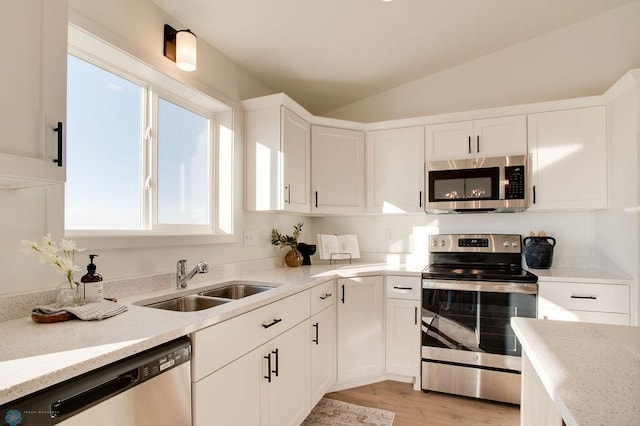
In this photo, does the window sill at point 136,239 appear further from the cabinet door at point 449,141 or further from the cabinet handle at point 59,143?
the cabinet door at point 449,141

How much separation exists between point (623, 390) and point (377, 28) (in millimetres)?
2373

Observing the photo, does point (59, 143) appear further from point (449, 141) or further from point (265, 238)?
point (449, 141)

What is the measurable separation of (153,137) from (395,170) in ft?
6.34

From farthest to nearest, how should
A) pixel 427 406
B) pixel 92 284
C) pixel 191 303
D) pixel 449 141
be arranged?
pixel 449 141 → pixel 427 406 → pixel 191 303 → pixel 92 284

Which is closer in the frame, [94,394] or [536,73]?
[94,394]

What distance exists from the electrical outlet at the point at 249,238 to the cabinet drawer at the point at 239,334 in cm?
75

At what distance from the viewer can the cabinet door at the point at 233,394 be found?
1.21m

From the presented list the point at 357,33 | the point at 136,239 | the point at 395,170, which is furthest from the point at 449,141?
the point at 136,239

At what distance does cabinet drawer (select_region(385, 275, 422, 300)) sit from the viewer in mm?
2564

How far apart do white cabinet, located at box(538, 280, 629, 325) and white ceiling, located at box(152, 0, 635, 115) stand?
76.0 inches

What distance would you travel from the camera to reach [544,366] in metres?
0.79

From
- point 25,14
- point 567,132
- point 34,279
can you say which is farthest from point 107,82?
point 567,132

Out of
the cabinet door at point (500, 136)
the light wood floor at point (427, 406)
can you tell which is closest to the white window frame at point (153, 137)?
the light wood floor at point (427, 406)

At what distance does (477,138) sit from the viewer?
2730 millimetres
